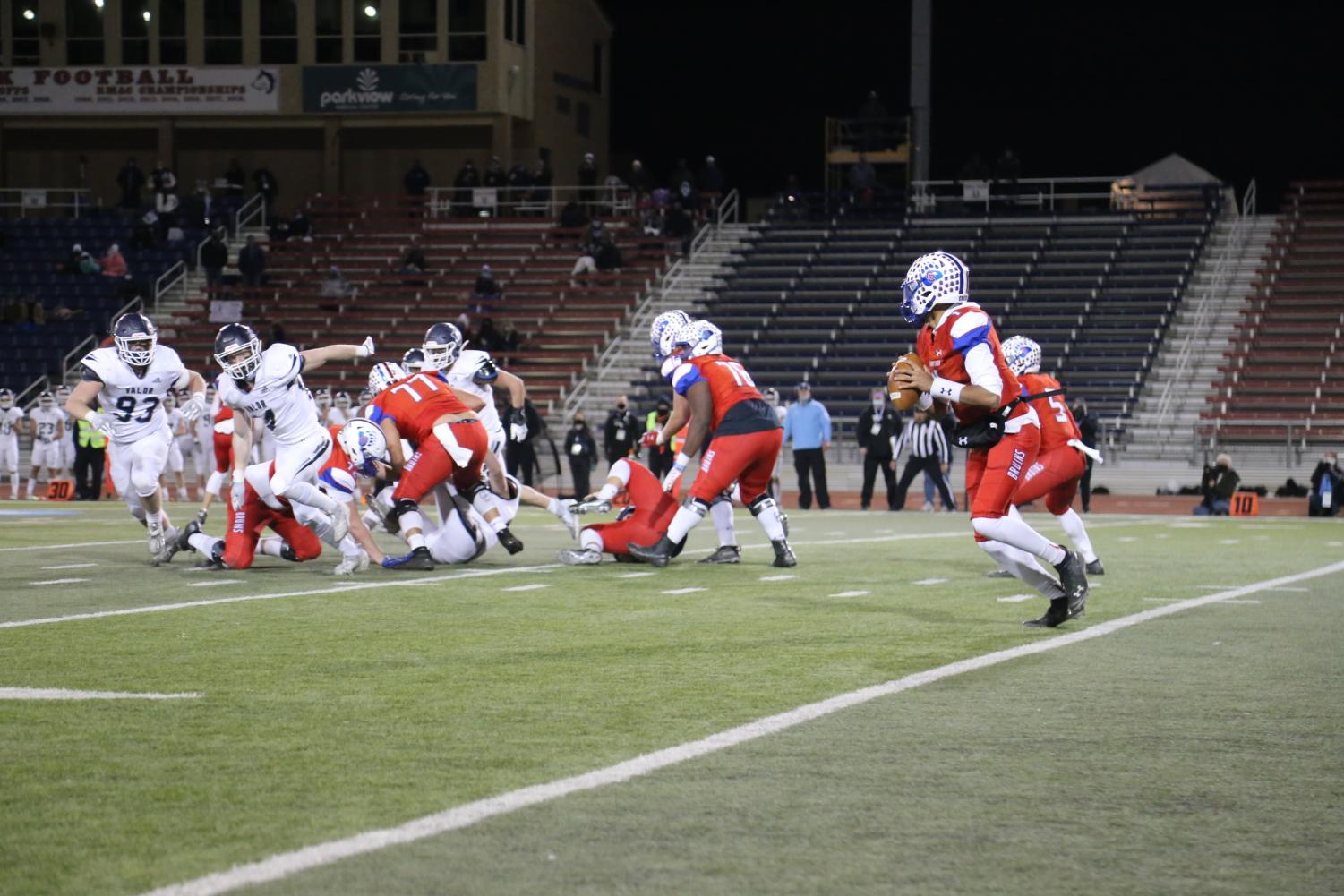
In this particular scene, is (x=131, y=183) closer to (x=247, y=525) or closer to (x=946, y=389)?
(x=247, y=525)

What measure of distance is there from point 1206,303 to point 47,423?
20.8 metres

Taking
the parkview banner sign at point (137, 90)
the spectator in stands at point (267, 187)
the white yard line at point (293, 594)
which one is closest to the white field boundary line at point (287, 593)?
the white yard line at point (293, 594)

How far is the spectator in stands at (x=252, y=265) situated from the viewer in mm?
35469

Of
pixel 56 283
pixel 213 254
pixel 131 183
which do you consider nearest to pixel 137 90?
pixel 131 183

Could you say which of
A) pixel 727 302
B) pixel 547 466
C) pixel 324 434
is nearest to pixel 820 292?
pixel 727 302

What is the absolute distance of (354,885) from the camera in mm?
3752

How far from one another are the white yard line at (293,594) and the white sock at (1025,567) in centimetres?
383

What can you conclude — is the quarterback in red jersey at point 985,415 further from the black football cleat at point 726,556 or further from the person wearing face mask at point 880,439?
the person wearing face mask at point 880,439

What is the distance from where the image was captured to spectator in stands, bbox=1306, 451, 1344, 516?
23203 mm

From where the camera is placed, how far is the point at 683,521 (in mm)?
11797

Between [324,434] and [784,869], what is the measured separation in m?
8.42

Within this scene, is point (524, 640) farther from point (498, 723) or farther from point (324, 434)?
point (324, 434)

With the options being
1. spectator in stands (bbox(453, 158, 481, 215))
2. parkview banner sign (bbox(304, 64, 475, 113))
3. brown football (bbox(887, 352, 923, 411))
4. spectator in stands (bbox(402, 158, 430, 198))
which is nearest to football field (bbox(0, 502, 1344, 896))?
brown football (bbox(887, 352, 923, 411))

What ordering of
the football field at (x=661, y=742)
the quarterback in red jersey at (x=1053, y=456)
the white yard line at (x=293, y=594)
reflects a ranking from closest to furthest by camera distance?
the football field at (x=661, y=742) < the white yard line at (x=293, y=594) < the quarterback in red jersey at (x=1053, y=456)
